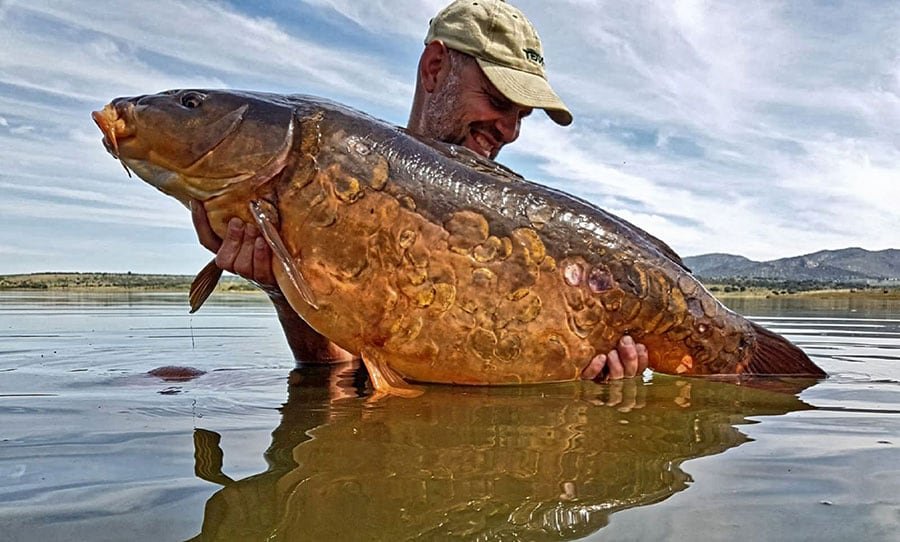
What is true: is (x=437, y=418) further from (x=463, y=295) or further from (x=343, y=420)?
(x=463, y=295)

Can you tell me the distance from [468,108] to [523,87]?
1.25 feet

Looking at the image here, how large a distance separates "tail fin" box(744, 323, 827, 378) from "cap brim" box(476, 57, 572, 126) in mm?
1692

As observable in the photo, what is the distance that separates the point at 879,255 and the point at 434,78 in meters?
84.6

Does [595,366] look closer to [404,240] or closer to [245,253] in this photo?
[404,240]

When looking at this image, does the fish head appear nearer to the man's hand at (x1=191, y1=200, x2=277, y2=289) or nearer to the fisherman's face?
the man's hand at (x1=191, y1=200, x2=277, y2=289)

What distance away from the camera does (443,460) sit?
201 cm

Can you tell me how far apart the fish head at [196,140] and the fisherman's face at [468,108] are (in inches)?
60.9

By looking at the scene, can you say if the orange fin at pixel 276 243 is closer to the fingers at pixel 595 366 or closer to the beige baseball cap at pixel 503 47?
the fingers at pixel 595 366

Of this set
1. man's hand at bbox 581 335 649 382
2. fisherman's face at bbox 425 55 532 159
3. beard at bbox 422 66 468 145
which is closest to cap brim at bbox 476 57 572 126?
fisherman's face at bbox 425 55 532 159

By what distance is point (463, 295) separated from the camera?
3.24 metres

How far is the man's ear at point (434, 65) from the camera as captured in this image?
4.55m

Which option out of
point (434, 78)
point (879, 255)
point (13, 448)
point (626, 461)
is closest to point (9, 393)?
point (13, 448)

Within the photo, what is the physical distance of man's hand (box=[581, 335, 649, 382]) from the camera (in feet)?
11.4

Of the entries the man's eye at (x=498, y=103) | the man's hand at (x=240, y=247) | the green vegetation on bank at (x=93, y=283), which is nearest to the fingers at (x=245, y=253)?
the man's hand at (x=240, y=247)
